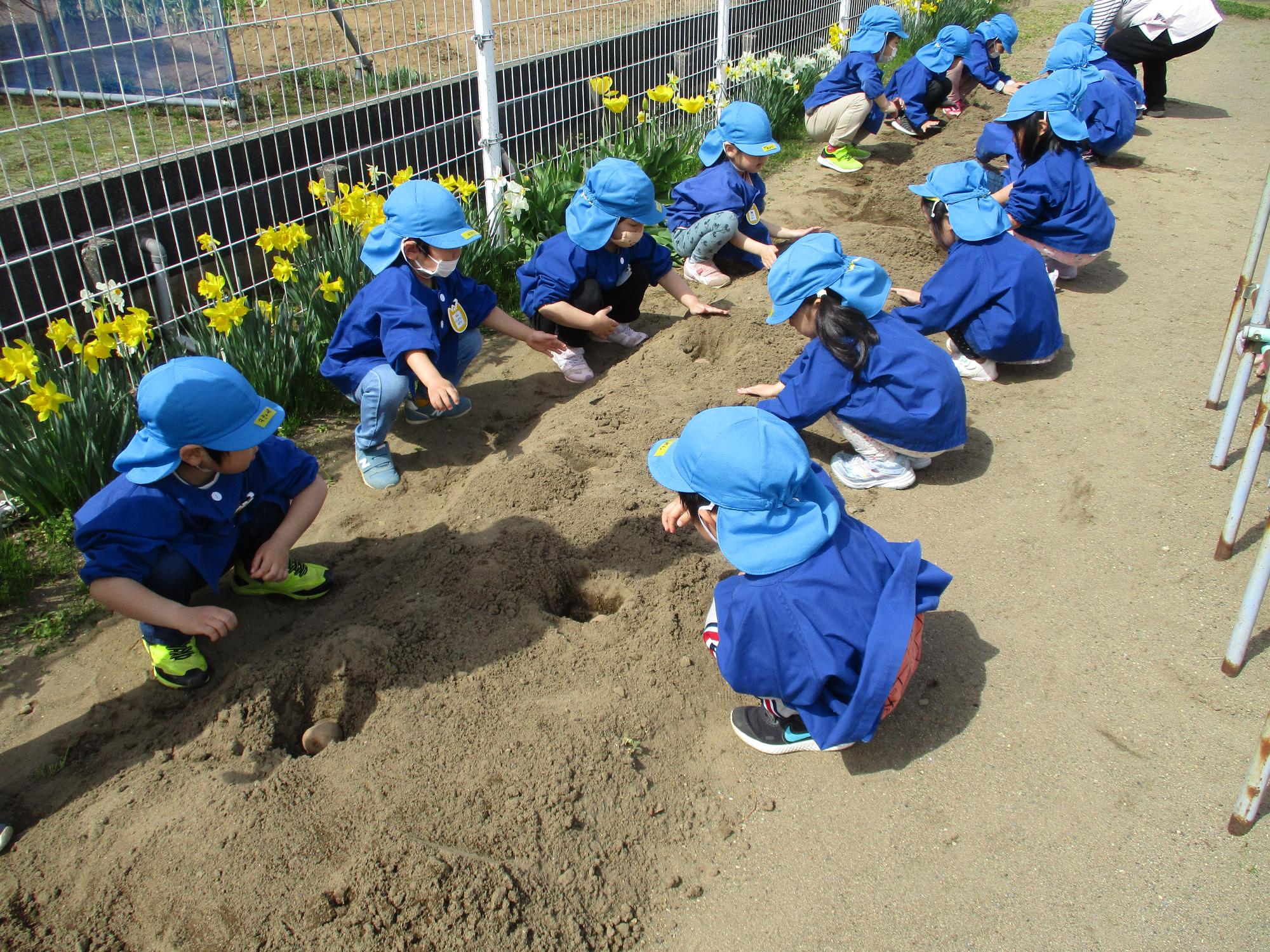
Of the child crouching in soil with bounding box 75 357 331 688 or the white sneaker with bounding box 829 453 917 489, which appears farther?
the white sneaker with bounding box 829 453 917 489

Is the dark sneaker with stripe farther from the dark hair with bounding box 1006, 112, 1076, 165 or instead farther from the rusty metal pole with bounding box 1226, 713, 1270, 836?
the dark hair with bounding box 1006, 112, 1076, 165

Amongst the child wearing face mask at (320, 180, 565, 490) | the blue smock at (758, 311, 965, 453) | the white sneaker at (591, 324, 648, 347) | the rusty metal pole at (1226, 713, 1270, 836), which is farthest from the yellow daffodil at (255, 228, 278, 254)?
the rusty metal pole at (1226, 713, 1270, 836)

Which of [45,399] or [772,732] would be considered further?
[45,399]

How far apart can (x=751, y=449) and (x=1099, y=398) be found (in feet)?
9.52

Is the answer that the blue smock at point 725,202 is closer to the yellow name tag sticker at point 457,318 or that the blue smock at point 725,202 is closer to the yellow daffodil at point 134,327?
the yellow name tag sticker at point 457,318

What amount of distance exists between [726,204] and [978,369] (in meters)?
1.75

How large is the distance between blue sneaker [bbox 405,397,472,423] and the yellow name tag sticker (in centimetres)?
31

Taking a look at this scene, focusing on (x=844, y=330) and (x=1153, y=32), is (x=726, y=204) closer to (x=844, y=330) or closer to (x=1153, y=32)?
(x=844, y=330)

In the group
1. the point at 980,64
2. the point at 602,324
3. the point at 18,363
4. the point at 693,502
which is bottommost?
the point at 602,324

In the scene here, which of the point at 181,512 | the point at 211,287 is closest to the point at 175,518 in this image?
the point at 181,512

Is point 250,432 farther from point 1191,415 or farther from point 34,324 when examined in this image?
point 1191,415

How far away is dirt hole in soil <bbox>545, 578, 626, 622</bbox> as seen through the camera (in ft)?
10.5

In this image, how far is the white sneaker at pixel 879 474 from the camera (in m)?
3.78

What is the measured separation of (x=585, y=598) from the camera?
327 cm
